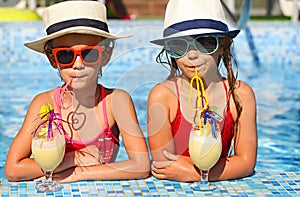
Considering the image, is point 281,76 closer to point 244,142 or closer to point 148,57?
point 148,57

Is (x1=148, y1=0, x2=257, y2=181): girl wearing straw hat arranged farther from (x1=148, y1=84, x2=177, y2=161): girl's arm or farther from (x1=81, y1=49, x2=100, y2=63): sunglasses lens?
(x1=81, y1=49, x2=100, y2=63): sunglasses lens

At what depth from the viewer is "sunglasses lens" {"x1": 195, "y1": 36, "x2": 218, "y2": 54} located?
326 cm

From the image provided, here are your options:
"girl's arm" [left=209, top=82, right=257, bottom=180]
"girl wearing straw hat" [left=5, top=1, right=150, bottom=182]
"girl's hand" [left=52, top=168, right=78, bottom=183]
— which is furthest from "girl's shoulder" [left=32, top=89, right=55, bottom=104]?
"girl's arm" [left=209, top=82, right=257, bottom=180]

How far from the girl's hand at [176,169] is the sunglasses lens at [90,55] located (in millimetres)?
589

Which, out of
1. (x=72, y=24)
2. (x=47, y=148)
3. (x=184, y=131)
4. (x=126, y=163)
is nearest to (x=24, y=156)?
(x=47, y=148)

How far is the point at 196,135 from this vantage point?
3006 mm

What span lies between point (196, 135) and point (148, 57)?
5.72 meters

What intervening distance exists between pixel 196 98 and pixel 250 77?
17.9 ft

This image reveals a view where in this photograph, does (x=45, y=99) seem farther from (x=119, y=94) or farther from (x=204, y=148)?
(x=204, y=148)

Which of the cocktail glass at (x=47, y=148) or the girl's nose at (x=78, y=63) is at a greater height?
the girl's nose at (x=78, y=63)

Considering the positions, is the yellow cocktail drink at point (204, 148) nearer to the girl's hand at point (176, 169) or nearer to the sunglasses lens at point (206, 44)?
the girl's hand at point (176, 169)

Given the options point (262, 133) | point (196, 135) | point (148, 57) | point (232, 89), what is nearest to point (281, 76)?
point (148, 57)

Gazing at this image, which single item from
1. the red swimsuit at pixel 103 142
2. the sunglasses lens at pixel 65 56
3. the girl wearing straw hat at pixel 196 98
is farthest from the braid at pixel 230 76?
the sunglasses lens at pixel 65 56

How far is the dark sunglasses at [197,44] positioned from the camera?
10.7 feet
